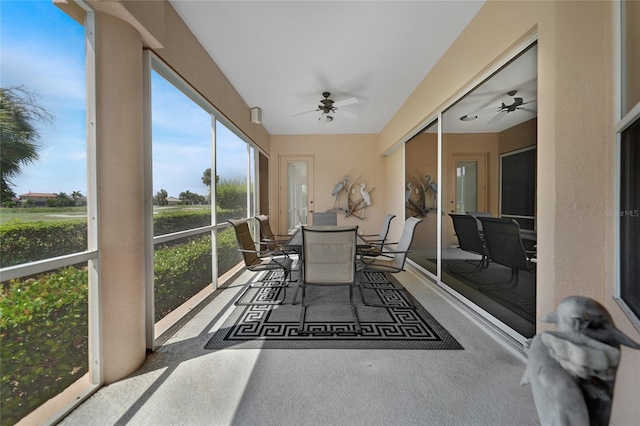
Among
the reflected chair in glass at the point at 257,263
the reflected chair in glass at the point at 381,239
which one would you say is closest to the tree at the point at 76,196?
the reflected chair in glass at the point at 257,263

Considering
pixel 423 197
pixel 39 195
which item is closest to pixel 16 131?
pixel 39 195

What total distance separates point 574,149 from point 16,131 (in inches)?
121

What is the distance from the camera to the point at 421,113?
355cm

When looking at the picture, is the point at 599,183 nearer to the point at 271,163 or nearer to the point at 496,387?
the point at 496,387

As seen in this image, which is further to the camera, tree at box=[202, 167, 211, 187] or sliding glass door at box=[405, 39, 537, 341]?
tree at box=[202, 167, 211, 187]

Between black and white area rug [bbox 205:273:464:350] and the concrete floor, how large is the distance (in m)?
0.10

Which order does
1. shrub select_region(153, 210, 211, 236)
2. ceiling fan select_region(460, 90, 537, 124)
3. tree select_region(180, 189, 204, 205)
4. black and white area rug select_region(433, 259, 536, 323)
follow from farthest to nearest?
1. tree select_region(180, 189, 204, 205)
2. shrub select_region(153, 210, 211, 236)
3. ceiling fan select_region(460, 90, 537, 124)
4. black and white area rug select_region(433, 259, 536, 323)

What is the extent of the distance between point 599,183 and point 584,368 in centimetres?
139

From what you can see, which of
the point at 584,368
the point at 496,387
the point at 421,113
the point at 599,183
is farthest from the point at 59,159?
the point at 421,113

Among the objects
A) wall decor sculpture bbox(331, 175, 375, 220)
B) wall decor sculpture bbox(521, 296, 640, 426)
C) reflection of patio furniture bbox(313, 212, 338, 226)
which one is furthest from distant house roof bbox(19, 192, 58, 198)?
wall decor sculpture bbox(331, 175, 375, 220)

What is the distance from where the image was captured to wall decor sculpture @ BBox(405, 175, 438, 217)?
370cm

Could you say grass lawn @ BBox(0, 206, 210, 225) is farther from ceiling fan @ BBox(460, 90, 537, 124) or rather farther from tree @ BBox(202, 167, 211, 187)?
ceiling fan @ BBox(460, 90, 537, 124)

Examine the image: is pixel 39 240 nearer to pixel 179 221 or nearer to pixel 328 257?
pixel 179 221

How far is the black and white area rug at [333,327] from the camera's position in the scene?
202 cm
